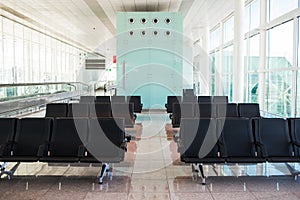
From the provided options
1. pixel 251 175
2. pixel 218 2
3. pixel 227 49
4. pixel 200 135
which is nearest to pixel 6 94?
pixel 200 135

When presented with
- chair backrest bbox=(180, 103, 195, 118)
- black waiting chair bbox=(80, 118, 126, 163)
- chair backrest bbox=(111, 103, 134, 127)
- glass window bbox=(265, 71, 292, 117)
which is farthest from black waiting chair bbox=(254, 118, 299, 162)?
chair backrest bbox=(111, 103, 134, 127)

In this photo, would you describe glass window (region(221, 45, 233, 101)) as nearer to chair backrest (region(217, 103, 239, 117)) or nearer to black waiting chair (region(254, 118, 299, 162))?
chair backrest (region(217, 103, 239, 117))

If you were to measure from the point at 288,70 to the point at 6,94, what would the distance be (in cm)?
661

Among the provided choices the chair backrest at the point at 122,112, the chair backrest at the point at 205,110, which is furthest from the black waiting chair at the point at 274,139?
the chair backrest at the point at 122,112

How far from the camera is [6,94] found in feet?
25.4

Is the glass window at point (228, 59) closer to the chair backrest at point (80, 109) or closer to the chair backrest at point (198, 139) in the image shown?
the chair backrest at point (80, 109)

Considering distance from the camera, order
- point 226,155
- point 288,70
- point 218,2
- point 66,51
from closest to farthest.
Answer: point 226,155 → point 288,70 → point 218,2 → point 66,51

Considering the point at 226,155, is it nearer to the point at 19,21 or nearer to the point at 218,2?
the point at 218,2

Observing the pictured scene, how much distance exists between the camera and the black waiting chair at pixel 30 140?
4250mm

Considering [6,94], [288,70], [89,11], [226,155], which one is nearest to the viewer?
[226,155]

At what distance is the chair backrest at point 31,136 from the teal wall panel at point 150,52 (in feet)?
25.0

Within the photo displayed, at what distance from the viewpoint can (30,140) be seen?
14.4ft

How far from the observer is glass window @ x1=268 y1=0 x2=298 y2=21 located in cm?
715

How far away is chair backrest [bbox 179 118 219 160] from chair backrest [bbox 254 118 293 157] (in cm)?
61
